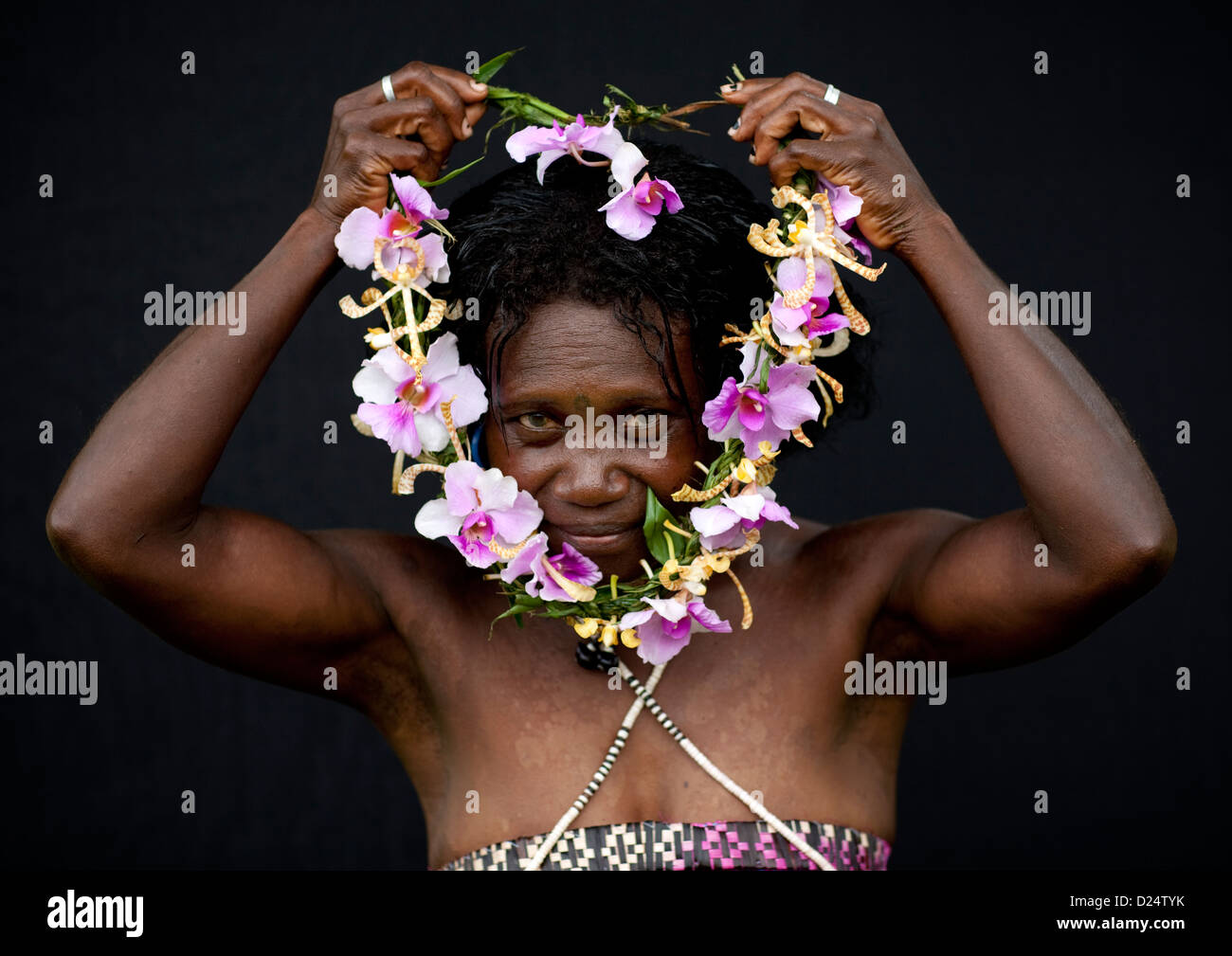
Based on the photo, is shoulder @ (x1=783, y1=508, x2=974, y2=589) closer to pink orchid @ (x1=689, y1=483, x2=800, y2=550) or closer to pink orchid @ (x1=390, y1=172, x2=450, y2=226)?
pink orchid @ (x1=689, y1=483, x2=800, y2=550)

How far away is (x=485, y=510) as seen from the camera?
2598 millimetres

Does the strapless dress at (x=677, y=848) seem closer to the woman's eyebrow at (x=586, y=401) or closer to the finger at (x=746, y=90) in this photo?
the woman's eyebrow at (x=586, y=401)

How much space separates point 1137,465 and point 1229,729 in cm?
203

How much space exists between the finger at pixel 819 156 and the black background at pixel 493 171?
1.65 metres

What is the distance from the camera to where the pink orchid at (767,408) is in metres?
2.62

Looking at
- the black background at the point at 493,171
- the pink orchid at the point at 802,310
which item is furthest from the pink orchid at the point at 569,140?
the black background at the point at 493,171

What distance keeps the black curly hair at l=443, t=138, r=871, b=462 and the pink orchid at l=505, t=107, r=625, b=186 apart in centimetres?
9

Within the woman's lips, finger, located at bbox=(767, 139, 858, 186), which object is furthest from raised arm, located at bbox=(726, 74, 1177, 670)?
the woman's lips

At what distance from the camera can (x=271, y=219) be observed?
429cm

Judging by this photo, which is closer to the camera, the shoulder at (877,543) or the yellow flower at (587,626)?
the yellow flower at (587,626)

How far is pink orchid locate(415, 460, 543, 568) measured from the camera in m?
2.59

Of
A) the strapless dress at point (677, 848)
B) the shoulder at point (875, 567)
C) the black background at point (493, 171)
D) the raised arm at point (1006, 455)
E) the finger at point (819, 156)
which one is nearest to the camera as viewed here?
the raised arm at point (1006, 455)

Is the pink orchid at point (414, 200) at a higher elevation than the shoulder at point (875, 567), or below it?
higher
